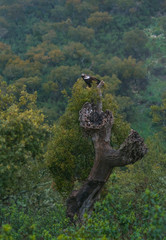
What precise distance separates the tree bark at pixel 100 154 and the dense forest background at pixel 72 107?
0.91 meters

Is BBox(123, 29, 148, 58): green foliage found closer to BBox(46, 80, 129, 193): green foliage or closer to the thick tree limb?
BBox(46, 80, 129, 193): green foliage

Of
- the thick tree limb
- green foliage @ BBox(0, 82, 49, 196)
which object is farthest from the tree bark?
green foliage @ BBox(0, 82, 49, 196)

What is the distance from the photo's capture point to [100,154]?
1406 cm

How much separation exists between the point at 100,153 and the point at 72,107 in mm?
5047

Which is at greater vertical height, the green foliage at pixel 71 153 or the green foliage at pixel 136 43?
the green foliage at pixel 71 153

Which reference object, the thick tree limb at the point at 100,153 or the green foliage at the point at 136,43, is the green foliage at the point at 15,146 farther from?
the green foliage at the point at 136,43

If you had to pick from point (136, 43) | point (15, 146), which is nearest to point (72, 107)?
point (15, 146)

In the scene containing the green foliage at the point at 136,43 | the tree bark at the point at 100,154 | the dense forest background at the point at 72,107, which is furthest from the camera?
the green foliage at the point at 136,43

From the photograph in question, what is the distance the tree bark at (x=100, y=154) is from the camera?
13188mm

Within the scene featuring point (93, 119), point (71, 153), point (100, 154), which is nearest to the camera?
point (100, 154)

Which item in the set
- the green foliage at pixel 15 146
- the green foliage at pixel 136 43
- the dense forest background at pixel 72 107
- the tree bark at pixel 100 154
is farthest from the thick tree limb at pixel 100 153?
the green foliage at pixel 136 43

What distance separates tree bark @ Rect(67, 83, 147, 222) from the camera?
519 inches

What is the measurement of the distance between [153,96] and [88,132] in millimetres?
44992

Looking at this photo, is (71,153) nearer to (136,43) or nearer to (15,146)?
(15,146)
